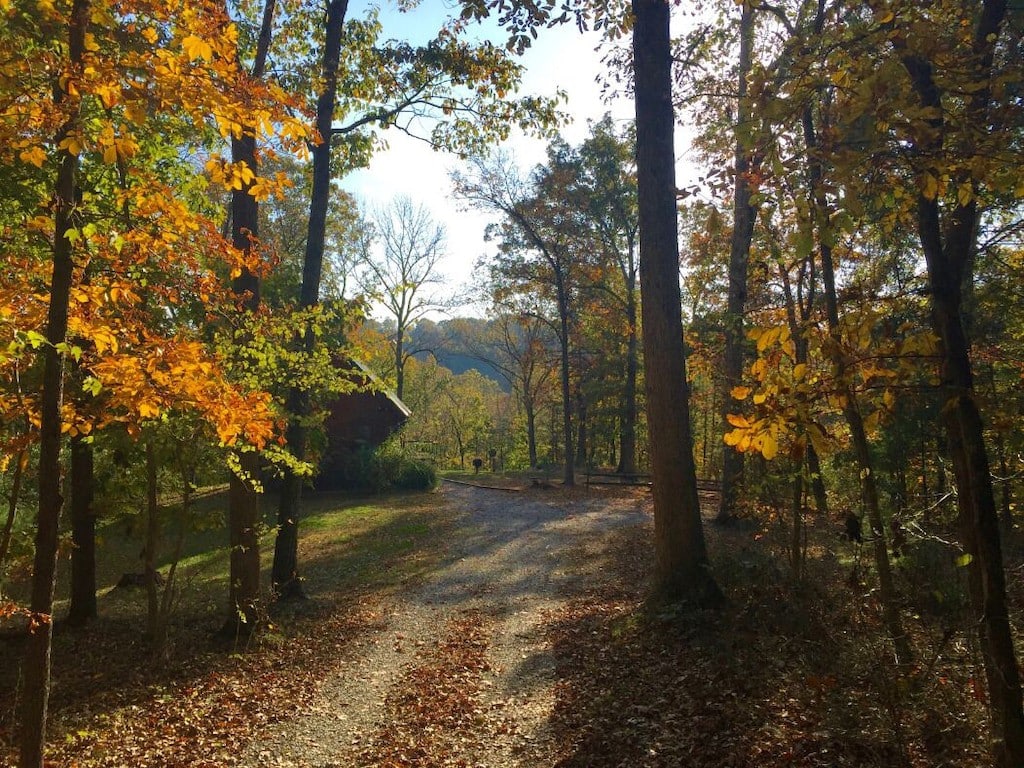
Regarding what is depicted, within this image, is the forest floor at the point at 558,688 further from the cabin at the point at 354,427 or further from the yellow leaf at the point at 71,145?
the cabin at the point at 354,427

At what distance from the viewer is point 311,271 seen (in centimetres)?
1072

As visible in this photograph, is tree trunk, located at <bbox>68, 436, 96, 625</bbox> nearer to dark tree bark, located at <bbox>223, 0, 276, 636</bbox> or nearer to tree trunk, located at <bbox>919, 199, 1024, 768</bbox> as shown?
dark tree bark, located at <bbox>223, 0, 276, 636</bbox>

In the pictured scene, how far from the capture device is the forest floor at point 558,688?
4.27 m

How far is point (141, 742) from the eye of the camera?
561cm

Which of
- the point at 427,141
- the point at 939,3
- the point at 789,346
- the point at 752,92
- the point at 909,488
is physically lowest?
the point at 909,488

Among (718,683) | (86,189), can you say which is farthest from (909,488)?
(86,189)

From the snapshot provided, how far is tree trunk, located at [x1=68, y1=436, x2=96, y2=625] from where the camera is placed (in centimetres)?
929

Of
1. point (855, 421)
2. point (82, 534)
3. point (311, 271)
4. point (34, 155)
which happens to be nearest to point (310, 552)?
point (82, 534)

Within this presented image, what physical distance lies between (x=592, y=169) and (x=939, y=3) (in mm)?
23632

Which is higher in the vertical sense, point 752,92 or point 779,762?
point 752,92

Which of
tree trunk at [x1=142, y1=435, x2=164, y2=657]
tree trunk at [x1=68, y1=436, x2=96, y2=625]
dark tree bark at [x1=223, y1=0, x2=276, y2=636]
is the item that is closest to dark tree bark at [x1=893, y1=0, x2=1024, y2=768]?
dark tree bark at [x1=223, y1=0, x2=276, y2=636]

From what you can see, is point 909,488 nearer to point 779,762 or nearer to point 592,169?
point 779,762

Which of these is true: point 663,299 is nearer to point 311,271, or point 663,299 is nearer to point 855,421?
point 855,421

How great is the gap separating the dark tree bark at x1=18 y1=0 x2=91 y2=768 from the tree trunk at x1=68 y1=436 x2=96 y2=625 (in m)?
6.64
